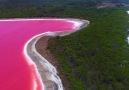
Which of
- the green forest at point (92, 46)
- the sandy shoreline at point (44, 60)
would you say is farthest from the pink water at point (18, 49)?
the green forest at point (92, 46)

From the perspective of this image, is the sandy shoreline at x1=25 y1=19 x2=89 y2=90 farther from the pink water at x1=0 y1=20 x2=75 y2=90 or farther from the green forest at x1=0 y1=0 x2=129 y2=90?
the green forest at x1=0 y1=0 x2=129 y2=90

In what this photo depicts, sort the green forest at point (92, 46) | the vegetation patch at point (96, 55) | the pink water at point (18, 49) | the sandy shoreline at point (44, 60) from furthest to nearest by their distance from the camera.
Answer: the pink water at point (18, 49) < the green forest at point (92, 46) < the vegetation patch at point (96, 55) < the sandy shoreline at point (44, 60)

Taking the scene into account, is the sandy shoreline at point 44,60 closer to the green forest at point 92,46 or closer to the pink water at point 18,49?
the pink water at point 18,49

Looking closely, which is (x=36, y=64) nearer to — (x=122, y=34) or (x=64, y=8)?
(x=122, y=34)

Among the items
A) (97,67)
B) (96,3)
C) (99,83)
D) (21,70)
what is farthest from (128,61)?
(96,3)

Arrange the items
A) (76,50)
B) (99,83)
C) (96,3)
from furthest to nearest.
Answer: (96,3), (76,50), (99,83)

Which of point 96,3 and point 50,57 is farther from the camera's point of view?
point 96,3
